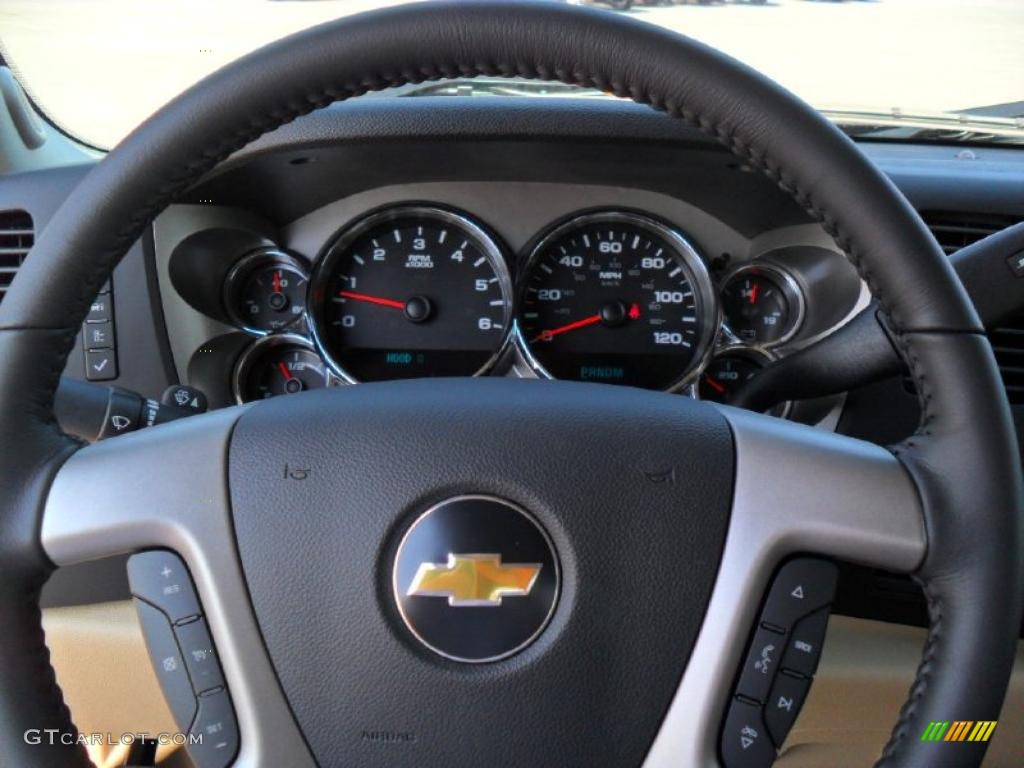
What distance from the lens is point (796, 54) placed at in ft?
8.48

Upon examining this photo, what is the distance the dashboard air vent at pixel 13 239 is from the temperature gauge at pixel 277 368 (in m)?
0.49

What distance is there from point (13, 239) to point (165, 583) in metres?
1.23

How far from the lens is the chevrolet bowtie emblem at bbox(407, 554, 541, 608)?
1051 millimetres

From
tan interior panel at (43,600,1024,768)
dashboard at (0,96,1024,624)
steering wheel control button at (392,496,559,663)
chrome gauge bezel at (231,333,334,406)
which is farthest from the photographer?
chrome gauge bezel at (231,333,334,406)

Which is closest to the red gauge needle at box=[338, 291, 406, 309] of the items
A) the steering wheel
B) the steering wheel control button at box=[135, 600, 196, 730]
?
the steering wheel

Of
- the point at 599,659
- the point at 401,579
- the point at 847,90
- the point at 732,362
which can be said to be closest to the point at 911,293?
the point at 599,659

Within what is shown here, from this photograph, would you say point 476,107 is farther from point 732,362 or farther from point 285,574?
point 285,574

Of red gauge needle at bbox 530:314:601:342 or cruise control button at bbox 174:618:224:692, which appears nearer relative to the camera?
cruise control button at bbox 174:618:224:692

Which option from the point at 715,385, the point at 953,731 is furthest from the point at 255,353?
the point at 953,731

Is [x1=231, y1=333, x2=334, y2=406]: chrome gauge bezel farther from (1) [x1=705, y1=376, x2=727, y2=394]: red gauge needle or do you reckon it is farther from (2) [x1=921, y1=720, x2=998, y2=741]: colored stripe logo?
(2) [x1=921, y1=720, x2=998, y2=741]: colored stripe logo

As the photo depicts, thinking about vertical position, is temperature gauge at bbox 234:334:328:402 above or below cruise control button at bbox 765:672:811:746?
below

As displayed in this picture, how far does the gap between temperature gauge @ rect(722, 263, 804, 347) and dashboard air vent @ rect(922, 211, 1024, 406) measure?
0.39 m

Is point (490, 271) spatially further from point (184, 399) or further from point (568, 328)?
point (184, 399)

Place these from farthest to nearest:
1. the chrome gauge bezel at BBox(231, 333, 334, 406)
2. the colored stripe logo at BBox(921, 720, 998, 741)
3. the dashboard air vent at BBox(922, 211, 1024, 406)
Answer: the chrome gauge bezel at BBox(231, 333, 334, 406), the dashboard air vent at BBox(922, 211, 1024, 406), the colored stripe logo at BBox(921, 720, 998, 741)
